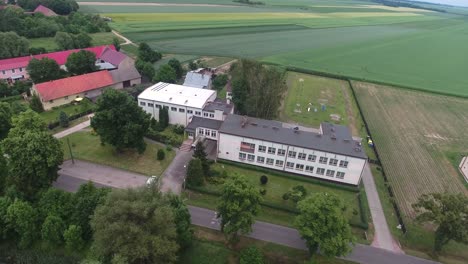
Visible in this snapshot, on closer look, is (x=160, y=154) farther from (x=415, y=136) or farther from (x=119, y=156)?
(x=415, y=136)

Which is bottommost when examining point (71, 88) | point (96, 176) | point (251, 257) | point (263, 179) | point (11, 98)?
point (11, 98)

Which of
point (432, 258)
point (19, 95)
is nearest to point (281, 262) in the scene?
point (432, 258)

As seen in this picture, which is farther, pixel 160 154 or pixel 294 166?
pixel 160 154

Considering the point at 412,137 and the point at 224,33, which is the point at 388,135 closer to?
the point at 412,137

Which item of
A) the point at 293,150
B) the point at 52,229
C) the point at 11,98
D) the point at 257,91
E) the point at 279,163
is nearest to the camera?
the point at 52,229

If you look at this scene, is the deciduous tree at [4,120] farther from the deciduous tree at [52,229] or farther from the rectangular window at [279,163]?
the rectangular window at [279,163]

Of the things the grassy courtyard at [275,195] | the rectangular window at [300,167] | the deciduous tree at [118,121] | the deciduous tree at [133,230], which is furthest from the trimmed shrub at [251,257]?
the deciduous tree at [118,121]

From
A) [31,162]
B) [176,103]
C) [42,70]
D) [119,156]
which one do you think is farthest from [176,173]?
[42,70]
